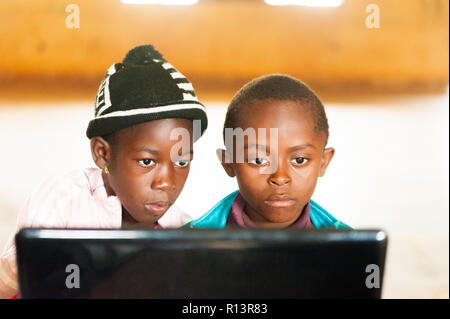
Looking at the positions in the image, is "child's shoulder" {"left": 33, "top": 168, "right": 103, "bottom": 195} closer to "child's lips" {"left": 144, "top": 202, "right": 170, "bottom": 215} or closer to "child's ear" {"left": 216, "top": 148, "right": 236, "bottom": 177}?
"child's lips" {"left": 144, "top": 202, "right": 170, "bottom": 215}

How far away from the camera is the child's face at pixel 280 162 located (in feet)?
3.50


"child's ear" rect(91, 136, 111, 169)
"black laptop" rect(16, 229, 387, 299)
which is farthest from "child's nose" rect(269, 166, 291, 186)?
"black laptop" rect(16, 229, 387, 299)

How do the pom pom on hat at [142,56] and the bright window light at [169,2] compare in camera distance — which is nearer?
the pom pom on hat at [142,56]

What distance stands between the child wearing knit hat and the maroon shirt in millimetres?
140

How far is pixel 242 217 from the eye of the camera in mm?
1157

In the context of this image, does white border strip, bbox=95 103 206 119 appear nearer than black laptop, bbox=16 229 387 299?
No

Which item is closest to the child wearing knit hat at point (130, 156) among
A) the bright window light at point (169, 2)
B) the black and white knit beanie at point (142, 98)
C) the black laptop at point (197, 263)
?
the black and white knit beanie at point (142, 98)

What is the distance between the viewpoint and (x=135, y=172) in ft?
3.50

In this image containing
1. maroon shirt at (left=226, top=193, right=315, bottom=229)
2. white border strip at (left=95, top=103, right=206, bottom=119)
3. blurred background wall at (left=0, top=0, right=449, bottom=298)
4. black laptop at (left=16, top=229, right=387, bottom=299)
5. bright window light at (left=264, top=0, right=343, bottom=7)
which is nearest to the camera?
black laptop at (left=16, top=229, right=387, bottom=299)

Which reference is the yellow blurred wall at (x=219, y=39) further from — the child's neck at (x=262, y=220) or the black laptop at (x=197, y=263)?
the black laptop at (x=197, y=263)

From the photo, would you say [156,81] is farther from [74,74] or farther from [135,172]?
[74,74]

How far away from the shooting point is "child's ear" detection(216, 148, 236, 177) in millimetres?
1169

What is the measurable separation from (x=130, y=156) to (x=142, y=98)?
0.12 m

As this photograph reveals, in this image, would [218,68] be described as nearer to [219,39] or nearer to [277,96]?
[219,39]
